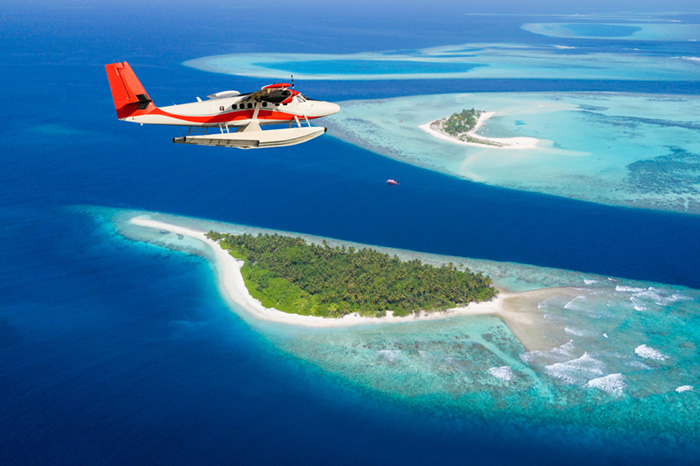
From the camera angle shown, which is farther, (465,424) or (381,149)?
(381,149)

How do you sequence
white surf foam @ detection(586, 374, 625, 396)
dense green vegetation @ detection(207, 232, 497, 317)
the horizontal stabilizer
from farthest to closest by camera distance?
dense green vegetation @ detection(207, 232, 497, 317)
white surf foam @ detection(586, 374, 625, 396)
the horizontal stabilizer

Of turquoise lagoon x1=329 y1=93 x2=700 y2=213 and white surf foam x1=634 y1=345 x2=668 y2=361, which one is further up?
turquoise lagoon x1=329 y1=93 x2=700 y2=213

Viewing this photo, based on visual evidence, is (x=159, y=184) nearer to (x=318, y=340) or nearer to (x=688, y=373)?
(x=318, y=340)

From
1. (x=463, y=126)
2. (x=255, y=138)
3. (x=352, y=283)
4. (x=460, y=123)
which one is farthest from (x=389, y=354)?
(x=460, y=123)

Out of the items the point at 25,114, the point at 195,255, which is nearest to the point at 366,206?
the point at 195,255

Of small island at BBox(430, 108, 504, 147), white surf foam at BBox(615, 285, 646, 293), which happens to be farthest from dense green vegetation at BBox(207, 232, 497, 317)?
small island at BBox(430, 108, 504, 147)

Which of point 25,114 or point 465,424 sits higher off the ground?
point 25,114

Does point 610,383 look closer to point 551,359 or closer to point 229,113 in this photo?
point 551,359

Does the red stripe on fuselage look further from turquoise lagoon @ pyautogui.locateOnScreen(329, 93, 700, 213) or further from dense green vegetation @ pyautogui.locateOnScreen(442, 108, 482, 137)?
dense green vegetation @ pyautogui.locateOnScreen(442, 108, 482, 137)
